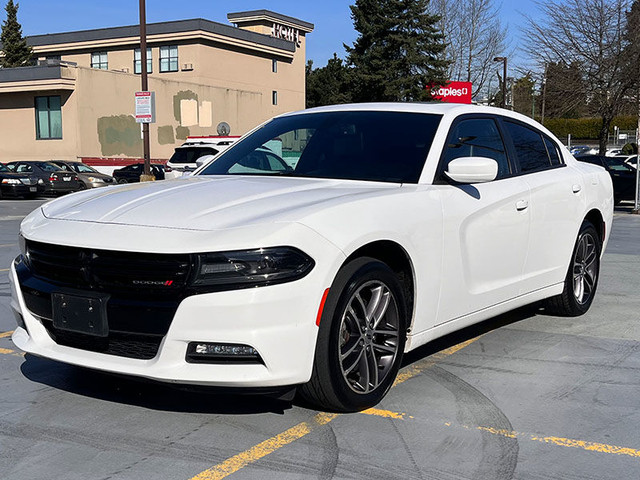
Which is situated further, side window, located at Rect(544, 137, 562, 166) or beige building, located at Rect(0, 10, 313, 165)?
beige building, located at Rect(0, 10, 313, 165)

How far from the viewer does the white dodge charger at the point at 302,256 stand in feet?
11.6

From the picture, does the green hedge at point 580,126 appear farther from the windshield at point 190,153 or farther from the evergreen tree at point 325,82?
the windshield at point 190,153

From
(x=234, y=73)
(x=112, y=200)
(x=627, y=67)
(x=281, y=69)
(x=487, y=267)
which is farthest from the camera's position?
(x=281, y=69)

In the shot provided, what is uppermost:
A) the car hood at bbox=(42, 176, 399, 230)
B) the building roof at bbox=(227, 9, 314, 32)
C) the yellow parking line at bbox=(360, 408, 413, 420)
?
the building roof at bbox=(227, 9, 314, 32)

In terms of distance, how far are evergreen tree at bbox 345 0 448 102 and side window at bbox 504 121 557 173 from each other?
45.2m

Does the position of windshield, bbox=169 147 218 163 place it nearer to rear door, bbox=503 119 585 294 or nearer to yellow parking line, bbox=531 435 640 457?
rear door, bbox=503 119 585 294

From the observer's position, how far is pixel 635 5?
26688 mm

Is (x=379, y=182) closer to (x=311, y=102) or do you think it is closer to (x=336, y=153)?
(x=336, y=153)

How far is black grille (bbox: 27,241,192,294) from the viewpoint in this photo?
3525mm

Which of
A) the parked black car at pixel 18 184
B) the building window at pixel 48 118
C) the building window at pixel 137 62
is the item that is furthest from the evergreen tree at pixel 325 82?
the parked black car at pixel 18 184

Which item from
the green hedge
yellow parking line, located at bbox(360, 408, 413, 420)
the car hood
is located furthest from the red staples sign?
yellow parking line, located at bbox(360, 408, 413, 420)

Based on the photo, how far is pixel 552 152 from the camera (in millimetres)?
6238

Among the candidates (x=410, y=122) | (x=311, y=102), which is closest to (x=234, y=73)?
(x=311, y=102)

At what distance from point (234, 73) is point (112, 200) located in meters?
48.7
